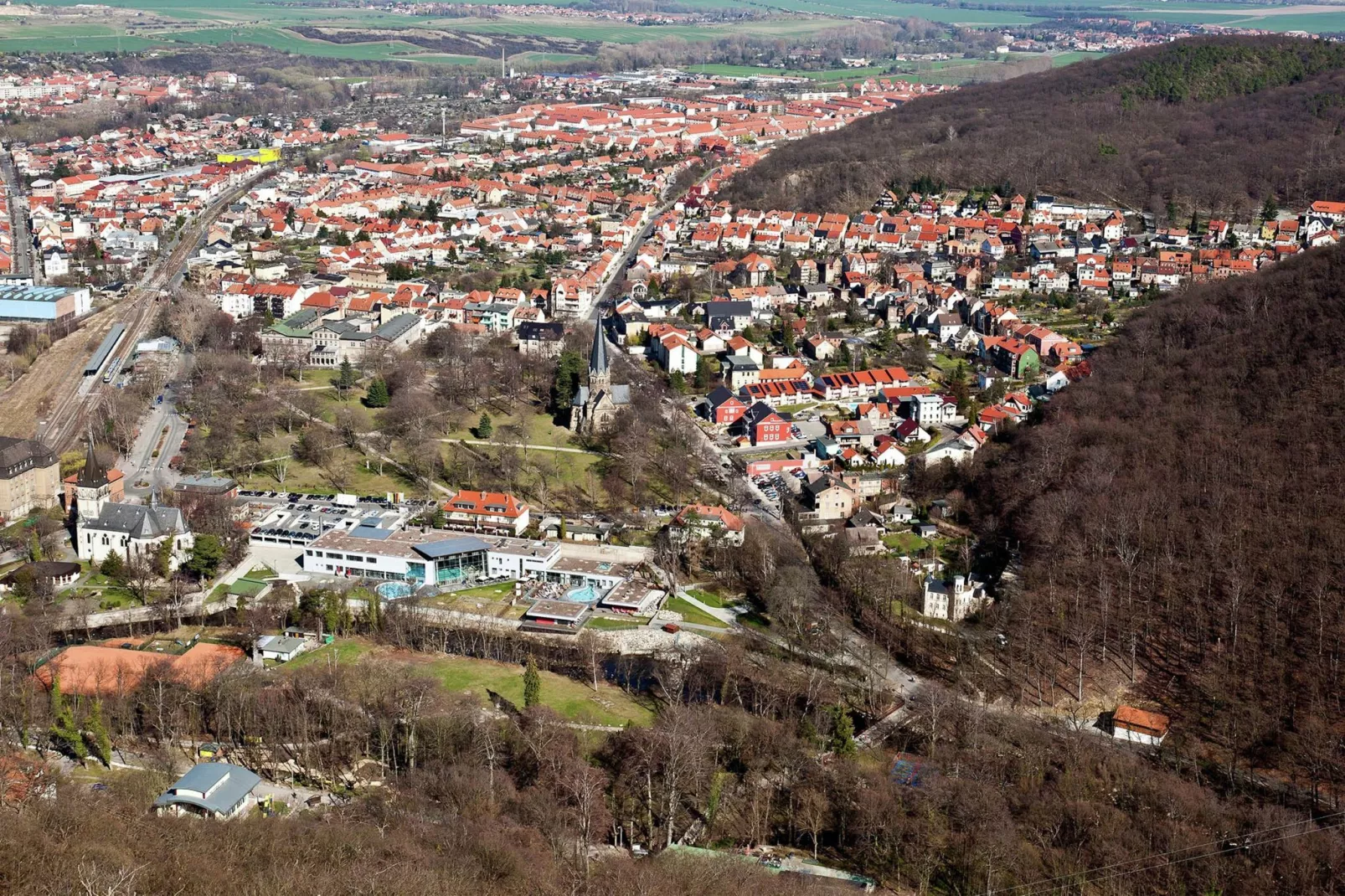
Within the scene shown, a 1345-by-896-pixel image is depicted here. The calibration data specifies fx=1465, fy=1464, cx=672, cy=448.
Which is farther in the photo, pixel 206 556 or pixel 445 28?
pixel 445 28

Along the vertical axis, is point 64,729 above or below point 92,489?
below

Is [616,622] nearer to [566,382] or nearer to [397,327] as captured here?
[566,382]

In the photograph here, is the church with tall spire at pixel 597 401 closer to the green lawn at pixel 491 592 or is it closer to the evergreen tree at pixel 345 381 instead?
the evergreen tree at pixel 345 381

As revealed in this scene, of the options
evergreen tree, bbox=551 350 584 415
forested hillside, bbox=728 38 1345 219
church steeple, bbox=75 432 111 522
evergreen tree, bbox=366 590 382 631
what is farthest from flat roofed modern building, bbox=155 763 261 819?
Result: forested hillside, bbox=728 38 1345 219

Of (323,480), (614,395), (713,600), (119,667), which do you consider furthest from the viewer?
(614,395)

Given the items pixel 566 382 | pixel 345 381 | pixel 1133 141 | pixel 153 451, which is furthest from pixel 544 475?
pixel 1133 141

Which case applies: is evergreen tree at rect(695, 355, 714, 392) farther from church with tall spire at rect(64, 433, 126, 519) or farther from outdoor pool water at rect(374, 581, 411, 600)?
church with tall spire at rect(64, 433, 126, 519)
